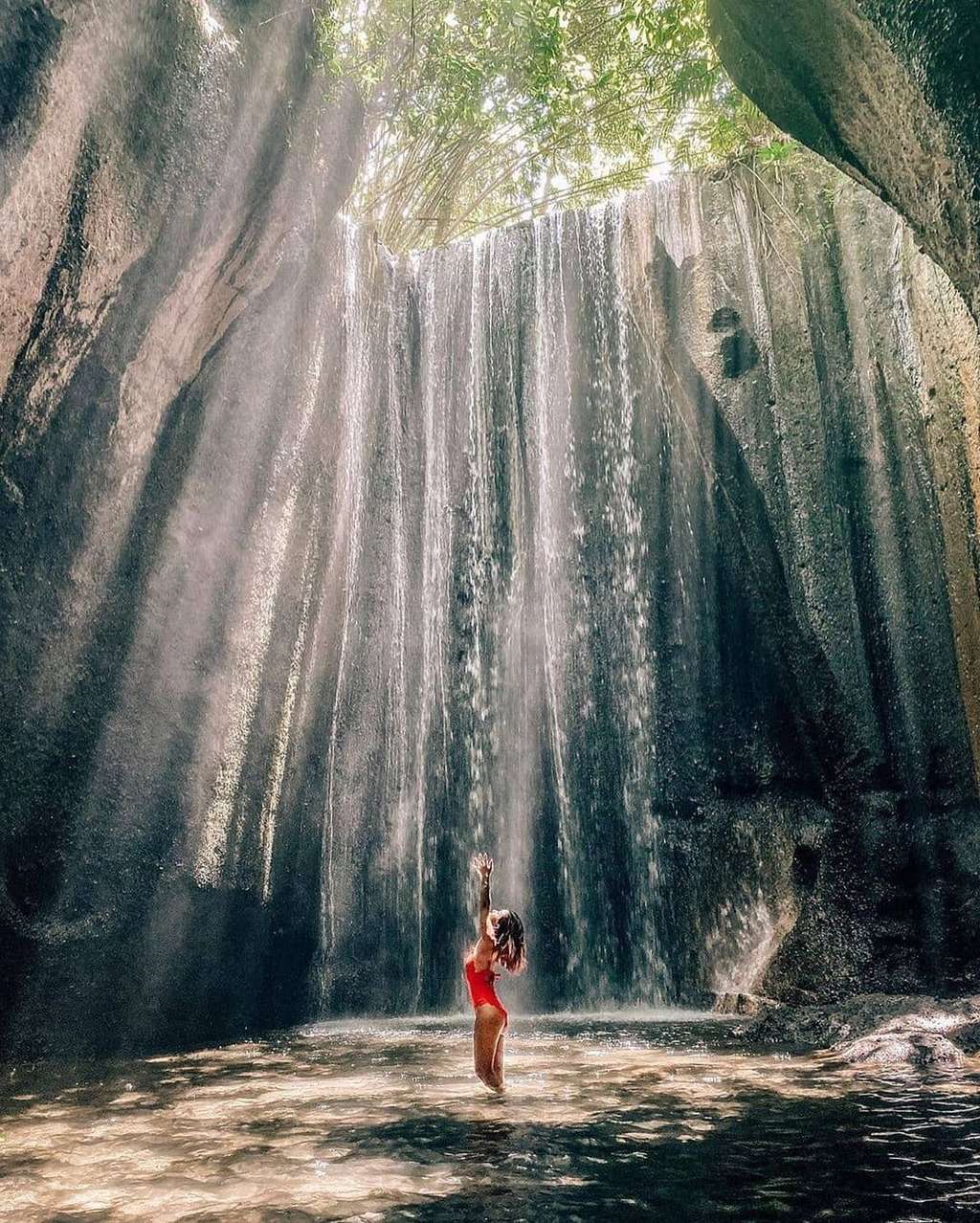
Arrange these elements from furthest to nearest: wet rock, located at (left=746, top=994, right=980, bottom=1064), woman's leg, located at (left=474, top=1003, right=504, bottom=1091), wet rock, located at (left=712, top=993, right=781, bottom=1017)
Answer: wet rock, located at (left=712, top=993, right=781, bottom=1017) → wet rock, located at (left=746, top=994, right=980, bottom=1064) → woman's leg, located at (left=474, top=1003, right=504, bottom=1091)

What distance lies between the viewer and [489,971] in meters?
5.34

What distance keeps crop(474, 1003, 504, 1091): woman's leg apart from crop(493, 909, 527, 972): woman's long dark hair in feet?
0.99

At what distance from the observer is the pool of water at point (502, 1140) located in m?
3.35

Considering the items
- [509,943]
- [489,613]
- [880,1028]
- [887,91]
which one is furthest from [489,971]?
[489,613]

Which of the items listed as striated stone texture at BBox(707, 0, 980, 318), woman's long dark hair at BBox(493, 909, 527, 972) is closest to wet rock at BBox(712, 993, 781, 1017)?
woman's long dark hair at BBox(493, 909, 527, 972)

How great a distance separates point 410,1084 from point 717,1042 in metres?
2.48

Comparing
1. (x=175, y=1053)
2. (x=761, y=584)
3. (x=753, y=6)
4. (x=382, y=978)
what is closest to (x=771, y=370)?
(x=761, y=584)

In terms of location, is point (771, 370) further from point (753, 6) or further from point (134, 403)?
point (134, 403)

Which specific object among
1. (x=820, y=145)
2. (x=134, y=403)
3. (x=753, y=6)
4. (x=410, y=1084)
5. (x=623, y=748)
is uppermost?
(x=753, y=6)

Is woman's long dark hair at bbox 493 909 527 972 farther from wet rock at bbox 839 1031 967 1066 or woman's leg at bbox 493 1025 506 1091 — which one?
wet rock at bbox 839 1031 967 1066

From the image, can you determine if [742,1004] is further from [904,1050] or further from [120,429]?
[120,429]

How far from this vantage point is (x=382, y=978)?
11.0m

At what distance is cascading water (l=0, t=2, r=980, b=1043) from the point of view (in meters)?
7.59

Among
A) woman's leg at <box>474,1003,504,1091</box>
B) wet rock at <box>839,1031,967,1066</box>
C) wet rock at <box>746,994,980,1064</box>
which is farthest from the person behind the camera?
wet rock at <box>746,994,980,1064</box>
